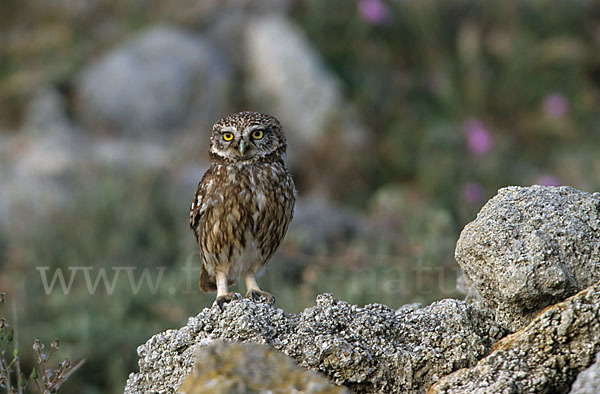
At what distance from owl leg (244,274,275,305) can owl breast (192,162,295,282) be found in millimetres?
99

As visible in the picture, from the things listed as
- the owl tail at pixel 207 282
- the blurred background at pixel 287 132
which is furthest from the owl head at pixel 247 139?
the blurred background at pixel 287 132

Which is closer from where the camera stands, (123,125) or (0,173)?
(0,173)

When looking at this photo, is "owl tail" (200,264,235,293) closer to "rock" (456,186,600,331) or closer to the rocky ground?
the rocky ground

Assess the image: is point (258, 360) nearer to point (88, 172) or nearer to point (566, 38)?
point (88, 172)

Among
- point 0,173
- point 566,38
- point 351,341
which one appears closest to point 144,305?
point 0,173

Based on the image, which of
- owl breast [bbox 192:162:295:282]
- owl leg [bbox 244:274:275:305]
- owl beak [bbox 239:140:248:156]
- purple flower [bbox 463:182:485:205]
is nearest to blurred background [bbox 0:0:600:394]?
purple flower [bbox 463:182:485:205]

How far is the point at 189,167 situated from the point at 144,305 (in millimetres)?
2790

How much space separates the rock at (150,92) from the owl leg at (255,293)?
6.39 m

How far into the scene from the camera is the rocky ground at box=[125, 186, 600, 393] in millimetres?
2922

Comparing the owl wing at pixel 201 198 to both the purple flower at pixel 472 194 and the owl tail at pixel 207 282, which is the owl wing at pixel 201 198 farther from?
the purple flower at pixel 472 194

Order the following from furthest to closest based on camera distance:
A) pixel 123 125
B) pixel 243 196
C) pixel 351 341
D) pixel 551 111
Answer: pixel 551 111 < pixel 123 125 < pixel 243 196 < pixel 351 341

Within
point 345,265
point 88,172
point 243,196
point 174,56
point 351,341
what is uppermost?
point 174,56

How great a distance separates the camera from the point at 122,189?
9508 mm

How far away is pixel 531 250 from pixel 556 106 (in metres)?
9.71
